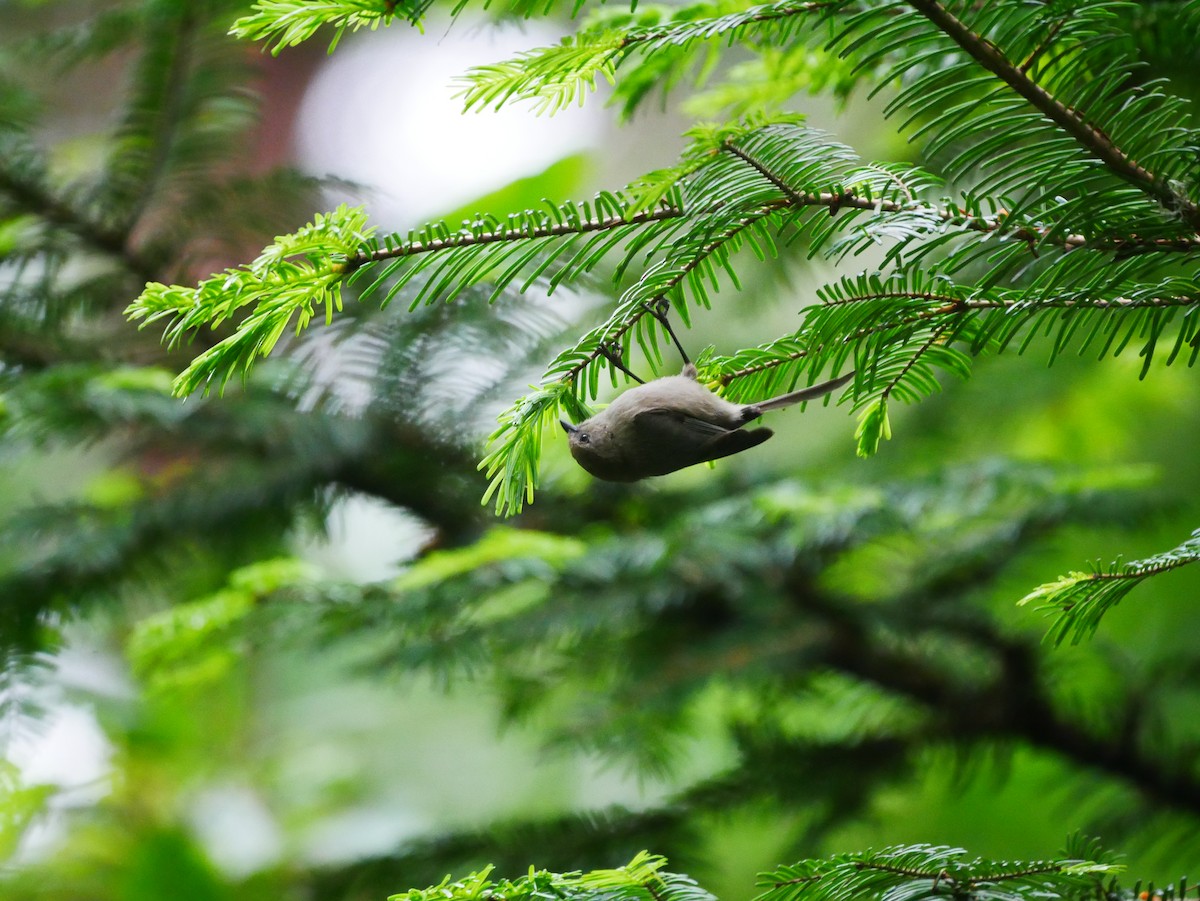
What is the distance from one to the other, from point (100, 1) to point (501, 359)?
6.34 feet

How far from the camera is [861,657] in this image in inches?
53.9

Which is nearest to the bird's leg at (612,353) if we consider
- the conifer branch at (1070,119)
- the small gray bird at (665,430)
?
the small gray bird at (665,430)

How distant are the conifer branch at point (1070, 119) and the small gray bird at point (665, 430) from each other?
0.57 ft

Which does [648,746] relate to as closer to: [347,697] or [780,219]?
[780,219]

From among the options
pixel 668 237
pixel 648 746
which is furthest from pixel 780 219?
pixel 648 746

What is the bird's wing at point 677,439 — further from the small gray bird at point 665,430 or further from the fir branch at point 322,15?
the fir branch at point 322,15

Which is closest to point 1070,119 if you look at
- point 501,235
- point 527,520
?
point 501,235

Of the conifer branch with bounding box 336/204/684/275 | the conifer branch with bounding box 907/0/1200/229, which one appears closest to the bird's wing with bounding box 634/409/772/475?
the conifer branch with bounding box 336/204/684/275

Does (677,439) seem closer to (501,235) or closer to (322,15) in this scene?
(501,235)

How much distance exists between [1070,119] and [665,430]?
269mm

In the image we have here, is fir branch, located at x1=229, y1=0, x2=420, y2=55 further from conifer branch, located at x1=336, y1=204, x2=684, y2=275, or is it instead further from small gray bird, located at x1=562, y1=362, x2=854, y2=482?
small gray bird, located at x1=562, y1=362, x2=854, y2=482

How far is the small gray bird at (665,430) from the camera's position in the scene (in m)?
0.56

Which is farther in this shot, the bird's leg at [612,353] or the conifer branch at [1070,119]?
the bird's leg at [612,353]

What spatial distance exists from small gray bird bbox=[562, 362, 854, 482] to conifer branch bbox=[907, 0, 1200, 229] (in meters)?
0.17
